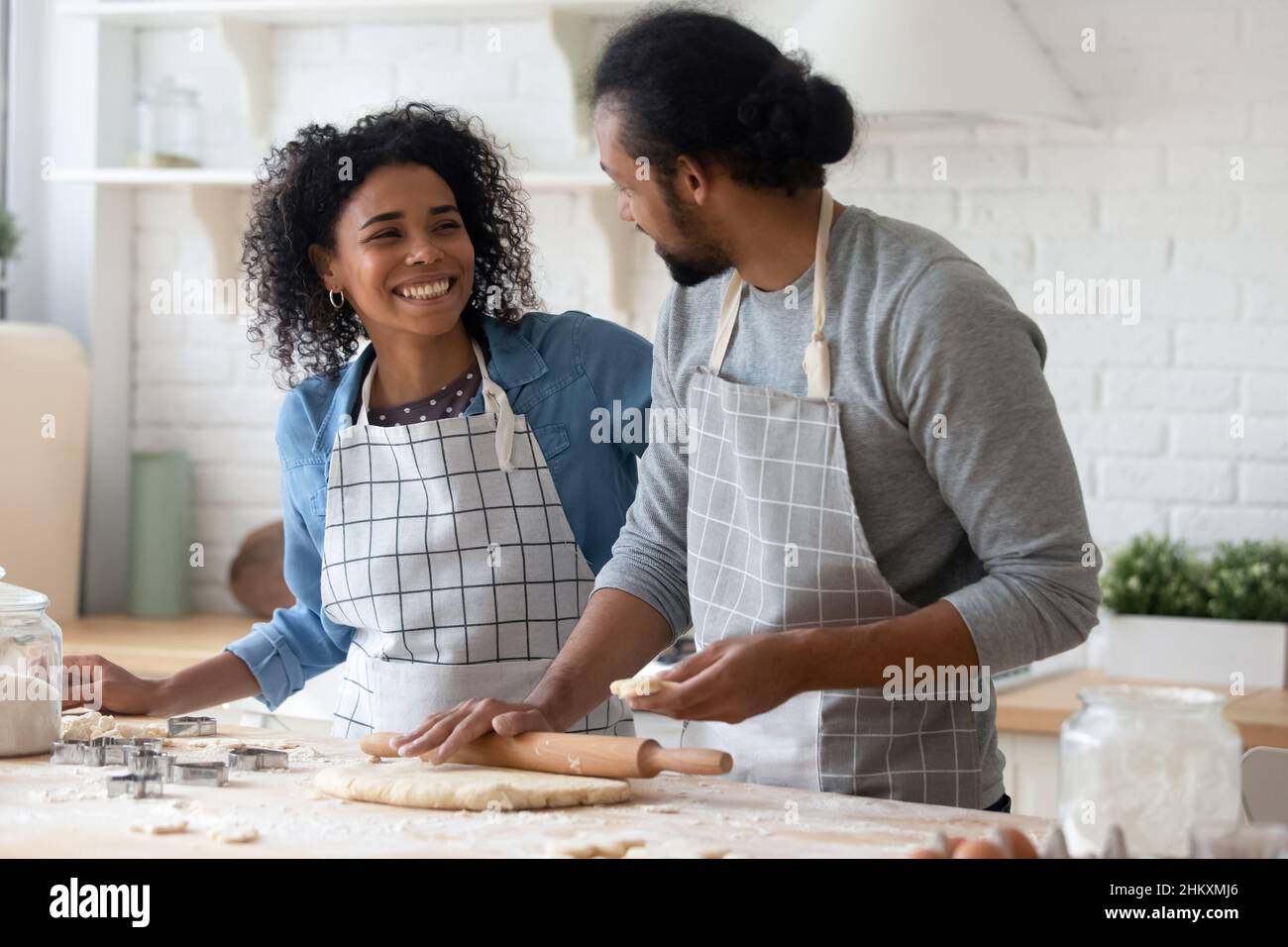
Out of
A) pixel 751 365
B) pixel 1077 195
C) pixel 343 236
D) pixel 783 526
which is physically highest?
pixel 1077 195

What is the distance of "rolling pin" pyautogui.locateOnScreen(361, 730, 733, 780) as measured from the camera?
1353mm

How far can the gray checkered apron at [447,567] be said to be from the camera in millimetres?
1867

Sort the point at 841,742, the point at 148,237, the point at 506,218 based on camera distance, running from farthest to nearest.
Result: the point at 148,237 → the point at 506,218 → the point at 841,742

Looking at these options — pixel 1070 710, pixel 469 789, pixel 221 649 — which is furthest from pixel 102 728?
pixel 1070 710


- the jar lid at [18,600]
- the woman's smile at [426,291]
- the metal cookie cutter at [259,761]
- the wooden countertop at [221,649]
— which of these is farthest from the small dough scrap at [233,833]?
the wooden countertop at [221,649]

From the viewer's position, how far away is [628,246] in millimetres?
3188

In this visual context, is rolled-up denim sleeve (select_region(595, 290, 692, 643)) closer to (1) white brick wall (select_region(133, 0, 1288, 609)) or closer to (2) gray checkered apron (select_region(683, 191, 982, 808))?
(2) gray checkered apron (select_region(683, 191, 982, 808))

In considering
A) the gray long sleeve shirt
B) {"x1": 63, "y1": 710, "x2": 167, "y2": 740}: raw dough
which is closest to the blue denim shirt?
{"x1": 63, "y1": 710, "x2": 167, "y2": 740}: raw dough

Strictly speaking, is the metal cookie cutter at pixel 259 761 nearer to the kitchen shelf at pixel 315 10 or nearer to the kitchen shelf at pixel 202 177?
the kitchen shelf at pixel 202 177

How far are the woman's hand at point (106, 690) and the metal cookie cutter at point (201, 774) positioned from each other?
0.37 metres

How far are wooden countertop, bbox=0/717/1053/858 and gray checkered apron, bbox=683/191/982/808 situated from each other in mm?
111
